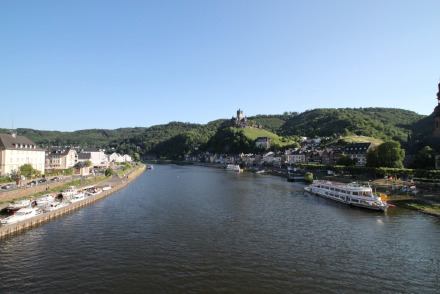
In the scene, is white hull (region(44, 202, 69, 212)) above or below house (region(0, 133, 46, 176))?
below

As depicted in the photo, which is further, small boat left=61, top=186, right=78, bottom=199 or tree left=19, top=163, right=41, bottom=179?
tree left=19, top=163, right=41, bottom=179

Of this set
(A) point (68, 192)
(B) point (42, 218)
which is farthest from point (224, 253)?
(A) point (68, 192)

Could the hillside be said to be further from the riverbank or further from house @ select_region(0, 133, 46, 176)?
house @ select_region(0, 133, 46, 176)

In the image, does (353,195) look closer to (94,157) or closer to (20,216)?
(20,216)

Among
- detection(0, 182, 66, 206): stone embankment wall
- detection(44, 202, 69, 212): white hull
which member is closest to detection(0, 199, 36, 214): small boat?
detection(0, 182, 66, 206): stone embankment wall

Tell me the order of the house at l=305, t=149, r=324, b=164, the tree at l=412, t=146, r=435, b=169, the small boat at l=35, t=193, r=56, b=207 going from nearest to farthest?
the small boat at l=35, t=193, r=56, b=207 → the tree at l=412, t=146, r=435, b=169 → the house at l=305, t=149, r=324, b=164

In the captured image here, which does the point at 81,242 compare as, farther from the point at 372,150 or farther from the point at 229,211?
the point at 372,150
